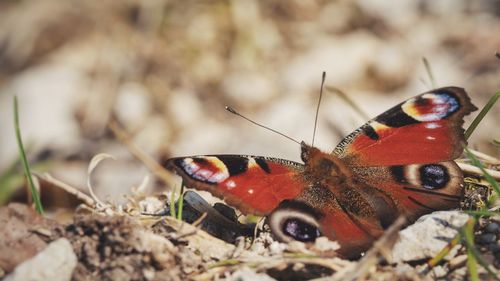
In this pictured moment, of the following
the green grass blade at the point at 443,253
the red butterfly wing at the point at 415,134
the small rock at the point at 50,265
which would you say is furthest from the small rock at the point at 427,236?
the small rock at the point at 50,265

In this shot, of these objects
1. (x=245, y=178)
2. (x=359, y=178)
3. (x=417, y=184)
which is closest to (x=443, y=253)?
(x=417, y=184)

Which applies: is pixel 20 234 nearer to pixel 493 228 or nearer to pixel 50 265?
pixel 50 265

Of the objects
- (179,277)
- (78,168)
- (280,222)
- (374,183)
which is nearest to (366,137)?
(374,183)

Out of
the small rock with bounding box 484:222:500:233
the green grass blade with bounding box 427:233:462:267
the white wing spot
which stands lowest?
the white wing spot

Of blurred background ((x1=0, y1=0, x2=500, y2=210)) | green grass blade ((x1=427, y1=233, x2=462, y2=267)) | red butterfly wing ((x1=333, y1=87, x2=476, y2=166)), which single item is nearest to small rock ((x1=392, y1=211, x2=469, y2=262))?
green grass blade ((x1=427, y1=233, x2=462, y2=267))

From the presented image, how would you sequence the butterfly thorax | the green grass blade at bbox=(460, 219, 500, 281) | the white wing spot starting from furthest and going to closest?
1. the butterfly thorax
2. the white wing spot
3. the green grass blade at bbox=(460, 219, 500, 281)

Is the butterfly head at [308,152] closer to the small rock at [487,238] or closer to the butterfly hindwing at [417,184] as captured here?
the butterfly hindwing at [417,184]

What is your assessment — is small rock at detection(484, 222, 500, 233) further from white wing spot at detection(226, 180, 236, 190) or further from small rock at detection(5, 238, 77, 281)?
small rock at detection(5, 238, 77, 281)

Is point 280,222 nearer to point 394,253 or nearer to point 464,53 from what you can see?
point 394,253
